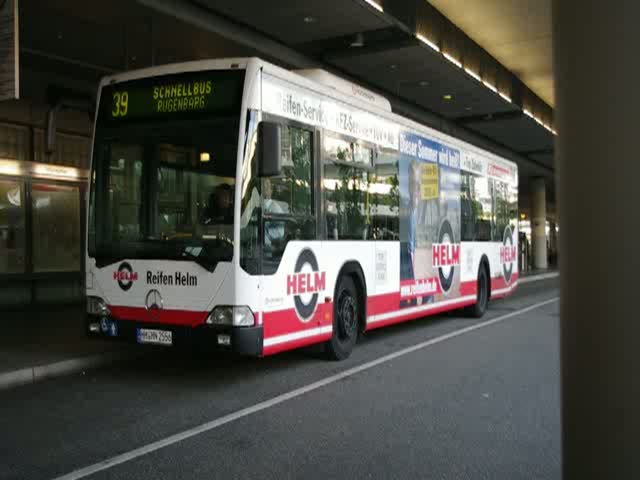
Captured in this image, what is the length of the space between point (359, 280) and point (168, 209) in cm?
300

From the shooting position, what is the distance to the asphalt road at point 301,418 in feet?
16.2

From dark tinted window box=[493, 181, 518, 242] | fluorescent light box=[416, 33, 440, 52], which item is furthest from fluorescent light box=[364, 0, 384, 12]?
dark tinted window box=[493, 181, 518, 242]

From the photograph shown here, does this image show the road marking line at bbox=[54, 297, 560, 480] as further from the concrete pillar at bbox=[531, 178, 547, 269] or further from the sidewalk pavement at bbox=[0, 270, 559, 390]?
the concrete pillar at bbox=[531, 178, 547, 269]

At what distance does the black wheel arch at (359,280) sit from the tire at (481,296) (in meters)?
5.08

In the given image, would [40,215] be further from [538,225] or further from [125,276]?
[538,225]

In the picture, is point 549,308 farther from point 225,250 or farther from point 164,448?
point 164,448

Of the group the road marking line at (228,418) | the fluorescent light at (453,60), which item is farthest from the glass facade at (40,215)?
the road marking line at (228,418)

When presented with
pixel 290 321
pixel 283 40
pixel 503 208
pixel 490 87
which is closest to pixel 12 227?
pixel 283 40

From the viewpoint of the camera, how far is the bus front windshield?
714 cm

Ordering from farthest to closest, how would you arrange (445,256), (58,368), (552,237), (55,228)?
(552,237), (55,228), (445,256), (58,368)

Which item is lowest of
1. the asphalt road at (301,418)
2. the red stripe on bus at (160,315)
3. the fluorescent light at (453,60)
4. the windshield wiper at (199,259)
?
the asphalt road at (301,418)

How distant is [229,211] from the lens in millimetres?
7062

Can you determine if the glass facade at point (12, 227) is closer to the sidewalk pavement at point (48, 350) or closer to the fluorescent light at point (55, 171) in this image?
the fluorescent light at point (55, 171)

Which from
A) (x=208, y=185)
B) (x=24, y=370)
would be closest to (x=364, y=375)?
(x=208, y=185)
